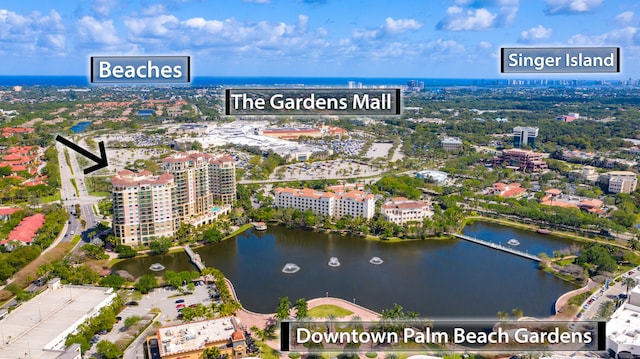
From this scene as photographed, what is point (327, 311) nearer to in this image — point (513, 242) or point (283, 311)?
point (283, 311)

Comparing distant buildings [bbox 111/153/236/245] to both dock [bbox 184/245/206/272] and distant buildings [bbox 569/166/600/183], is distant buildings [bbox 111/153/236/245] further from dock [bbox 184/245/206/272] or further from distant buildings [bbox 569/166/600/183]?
distant buildings [bbox 569/166/600/183]

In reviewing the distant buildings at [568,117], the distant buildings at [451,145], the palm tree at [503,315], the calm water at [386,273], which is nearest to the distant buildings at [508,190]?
the calm water at [386,273]

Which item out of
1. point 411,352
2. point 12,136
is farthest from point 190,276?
point 12,136

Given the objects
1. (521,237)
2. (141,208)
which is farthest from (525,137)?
(141,208)

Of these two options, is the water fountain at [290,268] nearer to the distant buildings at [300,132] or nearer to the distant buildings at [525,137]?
the distant buildings at [300,132]

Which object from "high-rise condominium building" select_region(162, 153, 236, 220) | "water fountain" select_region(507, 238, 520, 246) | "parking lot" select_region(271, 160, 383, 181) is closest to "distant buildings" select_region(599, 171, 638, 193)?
"water fountain" select_region(507, 238, 520, 246)
